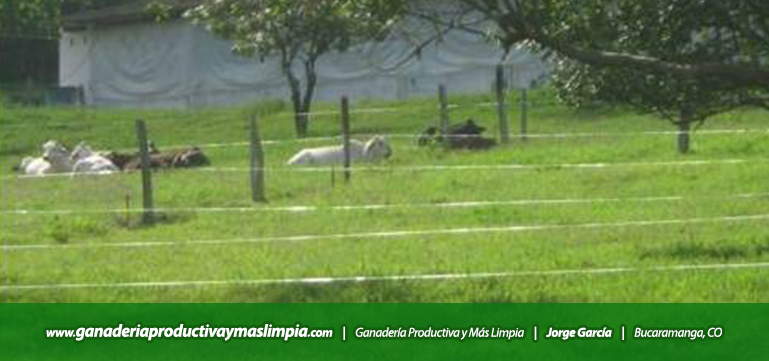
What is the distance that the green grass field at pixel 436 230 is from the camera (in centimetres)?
952

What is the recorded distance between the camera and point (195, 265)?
1110cm

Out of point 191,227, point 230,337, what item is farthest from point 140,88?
point 230,337

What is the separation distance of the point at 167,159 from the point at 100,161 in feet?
3.58

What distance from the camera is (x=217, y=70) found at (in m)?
43.4

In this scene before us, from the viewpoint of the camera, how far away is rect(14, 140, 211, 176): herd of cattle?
865 inches

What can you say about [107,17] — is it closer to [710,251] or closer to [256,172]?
[256,172]

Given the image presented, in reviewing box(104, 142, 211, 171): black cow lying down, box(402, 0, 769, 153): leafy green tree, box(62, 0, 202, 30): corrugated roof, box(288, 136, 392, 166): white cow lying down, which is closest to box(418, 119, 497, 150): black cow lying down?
box(288, 136, 392, 166): white cow lying down

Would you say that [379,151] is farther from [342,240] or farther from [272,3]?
[272,3]

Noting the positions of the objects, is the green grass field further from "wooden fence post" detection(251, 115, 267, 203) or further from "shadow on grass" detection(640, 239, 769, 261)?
"wooden fence post" detection(251, 115, 267, 203)

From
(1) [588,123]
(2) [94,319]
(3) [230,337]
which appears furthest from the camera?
(1) [588,123]

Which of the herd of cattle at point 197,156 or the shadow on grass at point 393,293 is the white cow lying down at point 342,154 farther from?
the shadow on grass at point 393,293

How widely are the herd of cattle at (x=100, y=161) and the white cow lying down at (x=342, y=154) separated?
1.79 metres

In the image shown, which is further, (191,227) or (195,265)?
(191,227)

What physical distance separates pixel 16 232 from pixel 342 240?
403 centimetres
